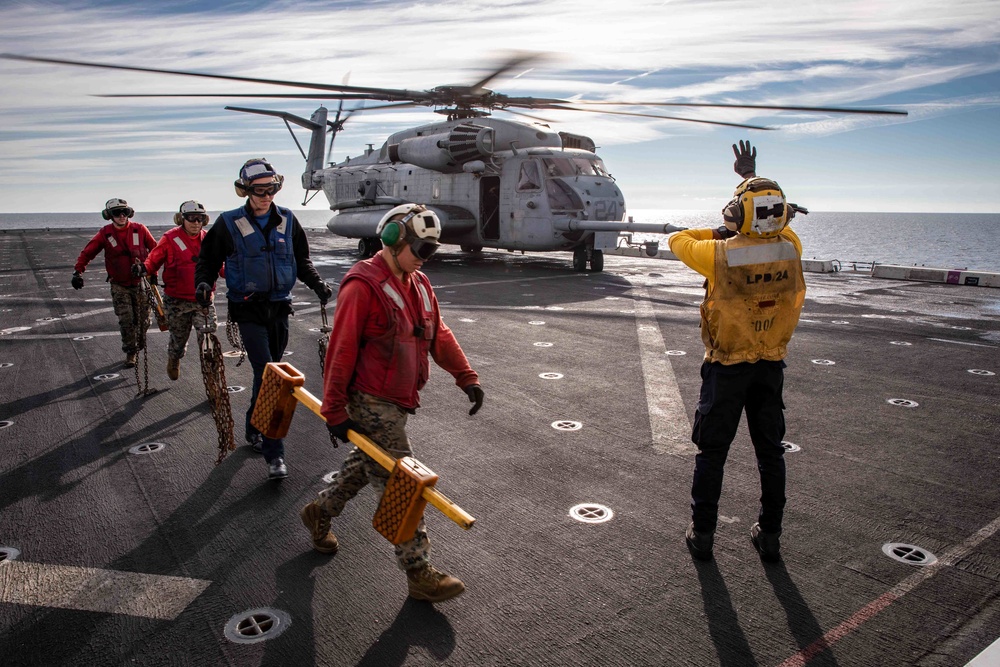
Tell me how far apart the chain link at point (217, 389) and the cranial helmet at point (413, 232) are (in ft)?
8.32

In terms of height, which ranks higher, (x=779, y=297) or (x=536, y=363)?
(x=779, y=297)

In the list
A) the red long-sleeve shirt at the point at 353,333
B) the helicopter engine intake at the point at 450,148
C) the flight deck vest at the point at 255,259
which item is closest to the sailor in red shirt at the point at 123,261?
the flight deck vest at the point at 255,259

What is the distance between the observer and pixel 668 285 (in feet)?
56.6

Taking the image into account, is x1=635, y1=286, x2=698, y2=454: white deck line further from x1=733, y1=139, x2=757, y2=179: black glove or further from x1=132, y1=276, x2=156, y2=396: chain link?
x1=132, y1=276, x2=156, y2=396: chain link

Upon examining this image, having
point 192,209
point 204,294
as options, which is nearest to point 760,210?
point 204,294

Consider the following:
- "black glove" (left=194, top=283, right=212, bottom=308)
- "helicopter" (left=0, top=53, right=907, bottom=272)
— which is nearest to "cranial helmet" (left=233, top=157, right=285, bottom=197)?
"black glove" (left=194, top=283, right=212, bottom=308)

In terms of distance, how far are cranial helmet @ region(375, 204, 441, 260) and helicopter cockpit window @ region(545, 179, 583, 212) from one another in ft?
51.6

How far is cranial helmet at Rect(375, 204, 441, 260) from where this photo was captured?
138 inches

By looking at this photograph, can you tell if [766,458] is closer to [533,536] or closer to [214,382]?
[533,536]

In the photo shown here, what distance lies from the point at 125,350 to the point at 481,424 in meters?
5.43

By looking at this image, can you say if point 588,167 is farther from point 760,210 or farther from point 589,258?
point 760,210

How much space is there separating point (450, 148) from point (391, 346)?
16823mm

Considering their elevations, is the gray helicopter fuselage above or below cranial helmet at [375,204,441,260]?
above

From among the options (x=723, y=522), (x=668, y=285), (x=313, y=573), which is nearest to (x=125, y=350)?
(x=313, y=573)
